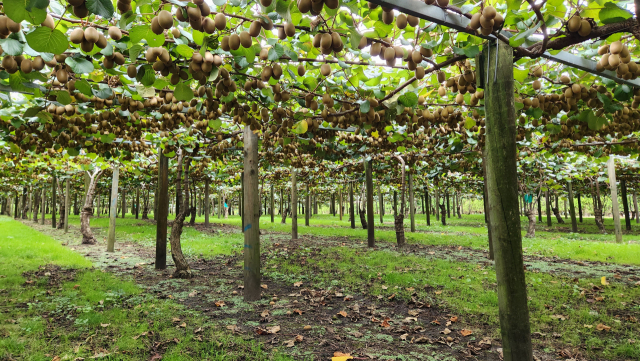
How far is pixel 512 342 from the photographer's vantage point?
263cm

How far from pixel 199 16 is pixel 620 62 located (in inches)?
132

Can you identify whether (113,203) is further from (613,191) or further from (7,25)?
(613,191)

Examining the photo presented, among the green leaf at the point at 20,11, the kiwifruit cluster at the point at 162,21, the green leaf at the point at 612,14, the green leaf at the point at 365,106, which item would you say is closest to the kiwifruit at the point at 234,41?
the kiwifruit cluster at the point at 162,21

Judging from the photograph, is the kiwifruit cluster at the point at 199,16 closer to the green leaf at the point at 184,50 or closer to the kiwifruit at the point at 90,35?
the green leaf at the point at 184,50

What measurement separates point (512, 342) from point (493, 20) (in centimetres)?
251

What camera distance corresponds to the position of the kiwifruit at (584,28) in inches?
93.2

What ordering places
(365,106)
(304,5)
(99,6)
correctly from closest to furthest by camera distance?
(99,6), (304,5), (365,106)

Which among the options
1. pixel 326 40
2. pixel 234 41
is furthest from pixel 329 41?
pixel 234 41

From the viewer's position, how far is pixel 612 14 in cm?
229

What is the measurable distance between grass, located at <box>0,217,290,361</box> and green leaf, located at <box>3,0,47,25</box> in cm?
335

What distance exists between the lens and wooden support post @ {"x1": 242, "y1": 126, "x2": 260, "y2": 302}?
5.74 metres

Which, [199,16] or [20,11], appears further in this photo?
[199,16]

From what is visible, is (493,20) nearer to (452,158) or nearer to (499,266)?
(499,266)

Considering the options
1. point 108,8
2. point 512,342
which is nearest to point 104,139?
point 108,8
